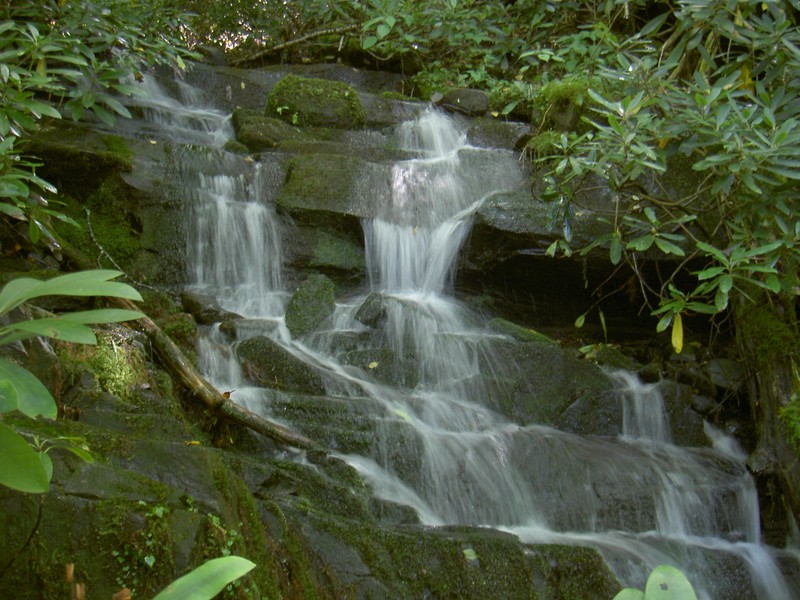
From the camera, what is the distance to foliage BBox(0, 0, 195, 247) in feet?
15.9

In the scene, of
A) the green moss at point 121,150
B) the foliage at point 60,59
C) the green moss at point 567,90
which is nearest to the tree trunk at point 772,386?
the green moss at point 567,90

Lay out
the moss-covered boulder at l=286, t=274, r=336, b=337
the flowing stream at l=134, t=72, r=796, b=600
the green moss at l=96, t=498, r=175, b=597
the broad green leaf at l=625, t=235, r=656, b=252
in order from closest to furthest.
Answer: the green moss at l=96, t=498, r=175, b=597
the flowing stream at l=134, t=72, r=796, b=600
the broad green leaf at l=625, t=235, r=656, b=252
the moss-covered boulder at l=286, t=274, r=336, b=337

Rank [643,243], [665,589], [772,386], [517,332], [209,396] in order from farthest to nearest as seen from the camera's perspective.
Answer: [517,332] < [772,386] < [643,243] < [209,396] < [665,589]

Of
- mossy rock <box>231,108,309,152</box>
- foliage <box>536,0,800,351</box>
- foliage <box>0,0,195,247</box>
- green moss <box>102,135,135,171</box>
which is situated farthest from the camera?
mossy rock <box>231,108,309,152</box>

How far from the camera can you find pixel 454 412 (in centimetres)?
527

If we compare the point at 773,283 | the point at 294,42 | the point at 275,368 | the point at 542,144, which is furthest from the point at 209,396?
the point at 294,42

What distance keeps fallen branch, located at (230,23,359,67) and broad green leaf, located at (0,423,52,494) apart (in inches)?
452

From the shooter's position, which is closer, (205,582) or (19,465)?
(205,582)

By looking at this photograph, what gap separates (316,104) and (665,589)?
8880mm

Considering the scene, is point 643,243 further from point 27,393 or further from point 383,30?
point 383,30

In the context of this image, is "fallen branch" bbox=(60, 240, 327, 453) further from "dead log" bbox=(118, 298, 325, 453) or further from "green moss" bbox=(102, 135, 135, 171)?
"green moss" bbox=(102, 135, 135, 171)

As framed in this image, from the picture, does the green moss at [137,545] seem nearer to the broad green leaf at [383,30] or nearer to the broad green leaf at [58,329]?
the broad green leaf at [58,329]

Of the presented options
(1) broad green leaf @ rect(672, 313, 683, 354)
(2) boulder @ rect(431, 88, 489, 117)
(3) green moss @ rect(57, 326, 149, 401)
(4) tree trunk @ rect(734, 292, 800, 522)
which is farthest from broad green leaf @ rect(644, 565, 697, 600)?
(2) boulder @ rect(431, 88, 489, 117)

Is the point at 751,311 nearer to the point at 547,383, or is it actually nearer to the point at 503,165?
the point at 547,383
